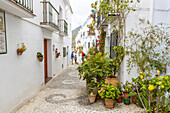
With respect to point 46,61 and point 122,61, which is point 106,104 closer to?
point 122,61

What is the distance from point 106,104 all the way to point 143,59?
1.95 metres

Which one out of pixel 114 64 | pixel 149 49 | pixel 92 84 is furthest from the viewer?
pixel 92 84

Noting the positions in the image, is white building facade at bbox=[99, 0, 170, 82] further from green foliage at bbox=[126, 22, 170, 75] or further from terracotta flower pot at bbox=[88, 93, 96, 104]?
terracotta flower pot at bbox=[88, 93, 96, 104]

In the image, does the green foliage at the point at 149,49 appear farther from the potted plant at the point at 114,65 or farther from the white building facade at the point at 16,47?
the white building facade at the point at 16,47

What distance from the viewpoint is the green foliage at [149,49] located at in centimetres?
401

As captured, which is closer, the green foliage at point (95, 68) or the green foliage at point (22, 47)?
the green foliage at point (22, 47)

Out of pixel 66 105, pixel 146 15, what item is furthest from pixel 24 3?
pixel 146 15

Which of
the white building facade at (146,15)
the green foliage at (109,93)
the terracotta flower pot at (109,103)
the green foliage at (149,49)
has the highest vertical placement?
the white building facade at (146,15)

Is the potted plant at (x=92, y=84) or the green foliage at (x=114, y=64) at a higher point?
the green foliage at (x=114, y=64)

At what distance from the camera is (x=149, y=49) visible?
4.13m

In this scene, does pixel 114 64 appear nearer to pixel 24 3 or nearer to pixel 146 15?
pixel 146 15

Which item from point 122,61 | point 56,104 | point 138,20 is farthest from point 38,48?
point 138,20

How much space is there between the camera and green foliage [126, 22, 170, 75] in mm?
4012

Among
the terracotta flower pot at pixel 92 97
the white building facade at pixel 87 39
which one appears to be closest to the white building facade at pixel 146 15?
the terracotta flower pot at pixel 92 97
